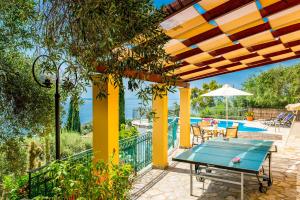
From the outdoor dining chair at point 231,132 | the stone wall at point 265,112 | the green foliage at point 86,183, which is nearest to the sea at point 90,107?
the green foliage at point 86,183

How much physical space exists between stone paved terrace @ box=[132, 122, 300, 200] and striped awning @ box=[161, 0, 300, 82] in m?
3.38

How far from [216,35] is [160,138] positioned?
4591 mm

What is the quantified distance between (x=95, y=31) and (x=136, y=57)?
1.69 ft

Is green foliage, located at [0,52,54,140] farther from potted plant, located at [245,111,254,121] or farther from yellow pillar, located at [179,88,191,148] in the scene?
potted plant, located at [245,111,254,121]

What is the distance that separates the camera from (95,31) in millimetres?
2305

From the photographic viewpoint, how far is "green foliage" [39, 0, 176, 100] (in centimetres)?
219

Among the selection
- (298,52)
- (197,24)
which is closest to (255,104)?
(298,52)

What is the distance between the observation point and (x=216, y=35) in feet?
14.3

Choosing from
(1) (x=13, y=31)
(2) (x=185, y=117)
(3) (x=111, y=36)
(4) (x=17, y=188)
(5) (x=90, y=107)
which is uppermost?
(1) (x=13, y=31)

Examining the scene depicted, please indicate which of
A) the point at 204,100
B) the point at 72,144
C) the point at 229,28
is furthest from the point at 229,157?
the point at 204,100

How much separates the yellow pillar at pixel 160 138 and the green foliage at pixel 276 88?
18.9 m

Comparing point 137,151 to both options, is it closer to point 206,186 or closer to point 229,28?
point 206,186

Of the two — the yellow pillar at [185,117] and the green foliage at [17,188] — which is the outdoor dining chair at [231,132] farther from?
the green foliage at [17,188]

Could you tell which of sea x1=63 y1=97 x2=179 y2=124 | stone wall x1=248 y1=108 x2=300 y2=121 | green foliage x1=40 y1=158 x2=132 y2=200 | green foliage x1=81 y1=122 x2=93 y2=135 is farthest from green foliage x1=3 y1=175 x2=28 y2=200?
stone wall x1=248 y1=108 x2=300 y2=121
